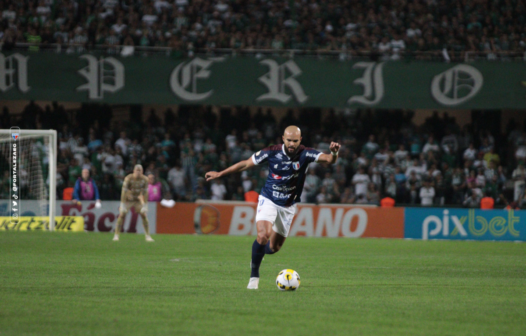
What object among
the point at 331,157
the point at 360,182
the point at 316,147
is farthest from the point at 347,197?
the point at 331,157

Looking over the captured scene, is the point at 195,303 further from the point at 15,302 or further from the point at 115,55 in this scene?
the point at 115,55

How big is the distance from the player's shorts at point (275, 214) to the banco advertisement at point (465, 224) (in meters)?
14.6

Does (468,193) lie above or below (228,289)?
above

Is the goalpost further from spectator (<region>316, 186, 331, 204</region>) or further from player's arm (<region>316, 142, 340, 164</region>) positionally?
player's arm (<region>316, 142, 340, 164</region>)

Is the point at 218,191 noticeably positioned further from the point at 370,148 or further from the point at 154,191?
the point at 370,148

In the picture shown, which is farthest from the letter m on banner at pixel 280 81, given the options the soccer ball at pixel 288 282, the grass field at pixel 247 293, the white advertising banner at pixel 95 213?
the soccer ball at pixel 288 282

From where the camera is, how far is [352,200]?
24.2 metres

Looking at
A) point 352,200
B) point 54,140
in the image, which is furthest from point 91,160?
point 352,200

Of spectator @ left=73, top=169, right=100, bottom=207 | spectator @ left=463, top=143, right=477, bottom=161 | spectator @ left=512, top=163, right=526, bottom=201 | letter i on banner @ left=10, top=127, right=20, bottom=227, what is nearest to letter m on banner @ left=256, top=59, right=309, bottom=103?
spectator @ left=463, top=143, right=477, bottom=161

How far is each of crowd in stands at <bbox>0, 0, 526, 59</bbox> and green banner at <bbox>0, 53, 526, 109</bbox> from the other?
23.1 inches

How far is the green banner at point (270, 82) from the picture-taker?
1011 inches

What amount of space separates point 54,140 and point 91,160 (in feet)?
8.41

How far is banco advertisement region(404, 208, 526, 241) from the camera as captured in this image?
23078 millimetres

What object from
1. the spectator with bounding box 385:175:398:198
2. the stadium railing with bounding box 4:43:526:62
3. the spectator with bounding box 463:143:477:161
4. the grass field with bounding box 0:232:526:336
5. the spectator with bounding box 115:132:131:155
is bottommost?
the grass field with bounding box 0:232:526:336
